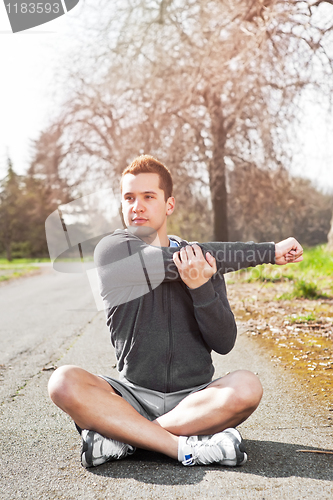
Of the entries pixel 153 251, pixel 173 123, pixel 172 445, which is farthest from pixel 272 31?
pixel 172 445

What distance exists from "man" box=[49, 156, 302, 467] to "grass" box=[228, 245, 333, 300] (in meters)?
4.96

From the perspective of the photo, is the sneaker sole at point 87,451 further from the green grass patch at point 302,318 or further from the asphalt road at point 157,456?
the green grass patch at point 302,318

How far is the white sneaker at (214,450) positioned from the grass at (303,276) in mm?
5175

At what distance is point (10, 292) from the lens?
35.5ft

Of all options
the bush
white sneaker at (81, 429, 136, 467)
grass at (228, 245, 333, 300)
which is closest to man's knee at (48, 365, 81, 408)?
white sneaker at (81, 429, 136, 467)

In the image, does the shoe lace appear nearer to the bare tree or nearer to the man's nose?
the man's nose

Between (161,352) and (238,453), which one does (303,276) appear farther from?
(238,453)

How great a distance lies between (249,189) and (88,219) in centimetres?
1238

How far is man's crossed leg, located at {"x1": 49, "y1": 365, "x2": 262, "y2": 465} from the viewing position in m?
2.27

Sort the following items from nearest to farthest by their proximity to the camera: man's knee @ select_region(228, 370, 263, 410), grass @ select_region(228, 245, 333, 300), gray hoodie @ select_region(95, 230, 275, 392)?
man's knee @ select_region(228, 370, 263, 410) → gray hoodie @ select_region(95, 230, 275, 392) → grass @ select_region(228, 245, 333, 300)

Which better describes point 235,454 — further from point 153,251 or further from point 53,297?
point 53,297

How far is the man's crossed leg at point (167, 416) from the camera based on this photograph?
227cm

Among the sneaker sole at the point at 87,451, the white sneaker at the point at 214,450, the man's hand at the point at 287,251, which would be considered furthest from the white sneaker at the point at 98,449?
the man's hand at the point at 287,251

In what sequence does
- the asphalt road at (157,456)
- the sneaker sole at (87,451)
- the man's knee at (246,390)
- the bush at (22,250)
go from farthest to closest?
the bush at (22,250) < the man's knee at (246,390) < the sneaker sole at (87,451) < the asphalt road at (157,456)
